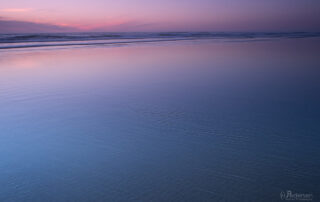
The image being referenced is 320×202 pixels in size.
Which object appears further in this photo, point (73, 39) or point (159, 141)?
point (73, 39)

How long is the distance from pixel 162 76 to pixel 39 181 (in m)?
5.65

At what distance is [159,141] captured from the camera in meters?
3.52

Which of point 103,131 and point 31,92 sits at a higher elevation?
point 31,92

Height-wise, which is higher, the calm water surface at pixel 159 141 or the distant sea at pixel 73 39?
the distant sea at pixel 73 39

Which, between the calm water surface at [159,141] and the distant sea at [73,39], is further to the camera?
the distant sea at [73,39]

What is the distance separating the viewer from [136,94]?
19.4ft

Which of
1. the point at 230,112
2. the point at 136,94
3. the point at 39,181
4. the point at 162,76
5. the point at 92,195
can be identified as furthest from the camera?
the point at 162,76

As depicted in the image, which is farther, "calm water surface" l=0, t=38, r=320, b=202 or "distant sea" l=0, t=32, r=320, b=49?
"distant sea" l=0, t=32, r=320, b=49

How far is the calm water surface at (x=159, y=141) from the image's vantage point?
99.8 inches

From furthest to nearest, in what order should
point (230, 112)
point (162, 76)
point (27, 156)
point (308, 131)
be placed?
point (162, 76), point (230, 112), point (308, 131), point (27, 156)

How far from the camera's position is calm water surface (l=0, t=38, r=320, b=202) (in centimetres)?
254

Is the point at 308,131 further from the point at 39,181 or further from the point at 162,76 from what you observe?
the point at 162,76

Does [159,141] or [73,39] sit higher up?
[73,39]

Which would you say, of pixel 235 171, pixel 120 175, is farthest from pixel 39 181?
pixel 235 171
